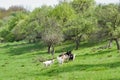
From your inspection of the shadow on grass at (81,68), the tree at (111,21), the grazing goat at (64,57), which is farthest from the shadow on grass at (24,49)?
the shadow on grass at (81,68)

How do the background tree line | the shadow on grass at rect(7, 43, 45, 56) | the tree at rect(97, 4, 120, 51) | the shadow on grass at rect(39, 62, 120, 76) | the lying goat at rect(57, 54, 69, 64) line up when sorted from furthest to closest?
the shadow on grass at rect(7, 43, 45, 56) < the background tree line < the tree at rect(97, 4, 120, 51) < the lying goat at rect(57, 54, 69, 64) < the shadow on grass at rect(39, 62, 120, 76)

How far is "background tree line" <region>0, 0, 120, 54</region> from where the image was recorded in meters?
61.6

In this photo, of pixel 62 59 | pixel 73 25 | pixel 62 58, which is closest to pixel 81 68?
pixel 62 59

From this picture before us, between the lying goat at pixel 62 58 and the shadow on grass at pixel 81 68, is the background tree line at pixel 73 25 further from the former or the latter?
the shadow on grass at pixel 81 68

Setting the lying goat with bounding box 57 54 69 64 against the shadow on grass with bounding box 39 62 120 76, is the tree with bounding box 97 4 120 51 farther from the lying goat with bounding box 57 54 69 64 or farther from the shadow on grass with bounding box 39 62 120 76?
the shadow on grass with bounding box 39 62 120 76

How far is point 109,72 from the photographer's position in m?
32.7

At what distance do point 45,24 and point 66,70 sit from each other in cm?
5544

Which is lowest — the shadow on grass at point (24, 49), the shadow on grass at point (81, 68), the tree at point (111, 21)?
the shadow on grass at point (24, 49)

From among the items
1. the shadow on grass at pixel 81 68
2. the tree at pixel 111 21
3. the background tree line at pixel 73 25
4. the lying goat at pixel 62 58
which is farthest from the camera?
the background tree line at pixel 73 25

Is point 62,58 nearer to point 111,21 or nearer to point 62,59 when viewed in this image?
point 62,59

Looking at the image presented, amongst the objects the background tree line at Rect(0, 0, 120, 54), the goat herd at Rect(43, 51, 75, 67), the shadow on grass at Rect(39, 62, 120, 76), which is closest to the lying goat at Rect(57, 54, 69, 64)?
the goat herd at Rect(43, 51, 75, 67)

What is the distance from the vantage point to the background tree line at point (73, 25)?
6156cm

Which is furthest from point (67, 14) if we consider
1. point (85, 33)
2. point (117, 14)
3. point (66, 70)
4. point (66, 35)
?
point (66, 70)

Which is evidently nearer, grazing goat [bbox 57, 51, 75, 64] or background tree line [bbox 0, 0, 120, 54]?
grazing goat [bbox 57, 51, 75, 64]
